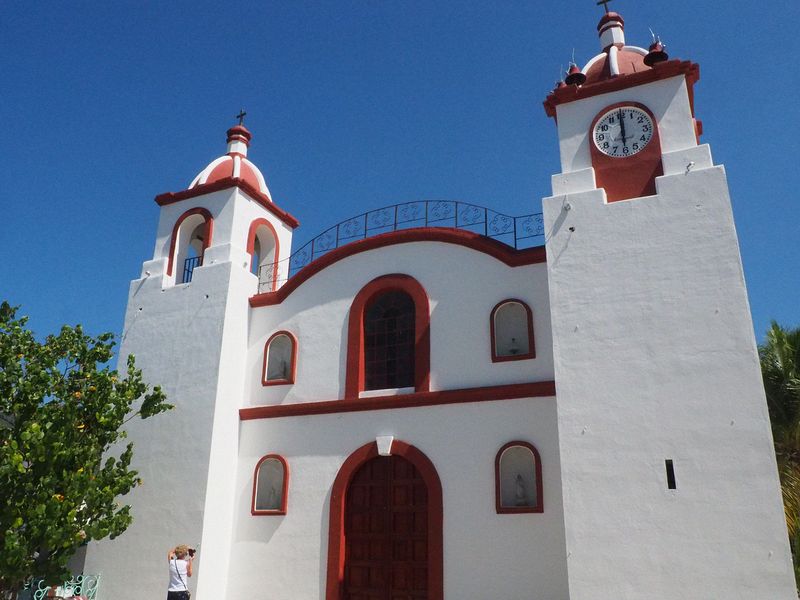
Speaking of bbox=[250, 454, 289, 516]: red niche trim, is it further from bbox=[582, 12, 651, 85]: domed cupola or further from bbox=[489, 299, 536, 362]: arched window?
bbox=[582, 12, 651, 85]: domed cupola

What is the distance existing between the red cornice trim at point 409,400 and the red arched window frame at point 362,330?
20cm

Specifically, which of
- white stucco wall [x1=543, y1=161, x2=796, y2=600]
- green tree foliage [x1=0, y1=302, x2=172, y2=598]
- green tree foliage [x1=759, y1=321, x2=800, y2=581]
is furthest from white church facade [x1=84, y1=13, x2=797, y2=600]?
green tree foliage [x1=759, y1=321, x2=800, y2=581]

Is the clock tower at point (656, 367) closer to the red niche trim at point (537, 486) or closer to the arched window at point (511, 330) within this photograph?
the red niche trim at point (537, 486)

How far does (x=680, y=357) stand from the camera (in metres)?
9.12

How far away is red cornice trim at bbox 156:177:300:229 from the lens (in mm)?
14406

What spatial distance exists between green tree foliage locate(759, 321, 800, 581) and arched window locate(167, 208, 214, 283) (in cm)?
1104

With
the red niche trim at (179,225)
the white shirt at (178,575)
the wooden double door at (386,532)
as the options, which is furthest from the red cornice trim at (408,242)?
the white shirt at (178,575)

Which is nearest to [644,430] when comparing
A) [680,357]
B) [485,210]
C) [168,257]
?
[680,357]

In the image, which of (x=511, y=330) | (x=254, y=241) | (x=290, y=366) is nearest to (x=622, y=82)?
(x=511, y=330)

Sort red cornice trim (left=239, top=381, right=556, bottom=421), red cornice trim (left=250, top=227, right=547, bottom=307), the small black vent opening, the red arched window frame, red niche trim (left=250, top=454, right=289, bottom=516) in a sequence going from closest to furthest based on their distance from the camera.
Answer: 1. the small black vent opening
2. red cornice trim (left=239, top=381, right=556, bottom=421)
3. red cornice trim (left=250, top=227, right=547, bottom=307)
4. the red arched window frame
5. red niche trim (left=250, top=454, right=289, bottom=516)

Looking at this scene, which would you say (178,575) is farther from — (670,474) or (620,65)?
(620,65)

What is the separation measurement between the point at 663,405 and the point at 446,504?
3715mm

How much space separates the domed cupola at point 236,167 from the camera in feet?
49.8

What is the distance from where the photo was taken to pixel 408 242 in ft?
42.1
